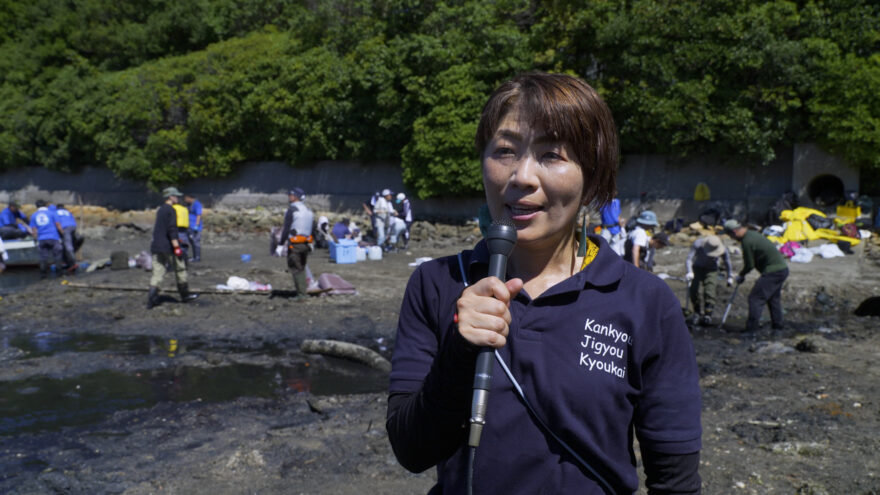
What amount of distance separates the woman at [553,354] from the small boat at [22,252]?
1999 centimetres

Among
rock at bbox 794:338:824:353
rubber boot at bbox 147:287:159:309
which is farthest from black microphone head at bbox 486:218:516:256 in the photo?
rubber boot at bbox 147:287:159:309

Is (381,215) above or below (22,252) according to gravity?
above

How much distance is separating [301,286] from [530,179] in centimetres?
1188

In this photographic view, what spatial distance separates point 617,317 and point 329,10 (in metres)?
32.4

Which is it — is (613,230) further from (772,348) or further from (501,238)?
(501,238)

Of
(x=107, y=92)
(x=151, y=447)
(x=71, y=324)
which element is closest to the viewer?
(x=151, y=447)

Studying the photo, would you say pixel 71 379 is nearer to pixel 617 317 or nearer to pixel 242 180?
pixel 617 317

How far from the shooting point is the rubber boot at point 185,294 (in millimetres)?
12992

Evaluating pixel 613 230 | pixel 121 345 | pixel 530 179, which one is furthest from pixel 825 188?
pixel 530 179

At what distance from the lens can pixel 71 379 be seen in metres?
8.36

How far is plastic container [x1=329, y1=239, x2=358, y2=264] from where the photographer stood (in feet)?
60.0

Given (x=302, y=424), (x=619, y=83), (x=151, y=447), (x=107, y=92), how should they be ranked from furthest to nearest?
(x=107, y=92) → (x=619, y=83) → (x=302, y=424) → (x=151, y=447)

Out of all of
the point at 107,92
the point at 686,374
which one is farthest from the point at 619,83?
the point at 107,92

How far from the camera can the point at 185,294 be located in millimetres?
13125
